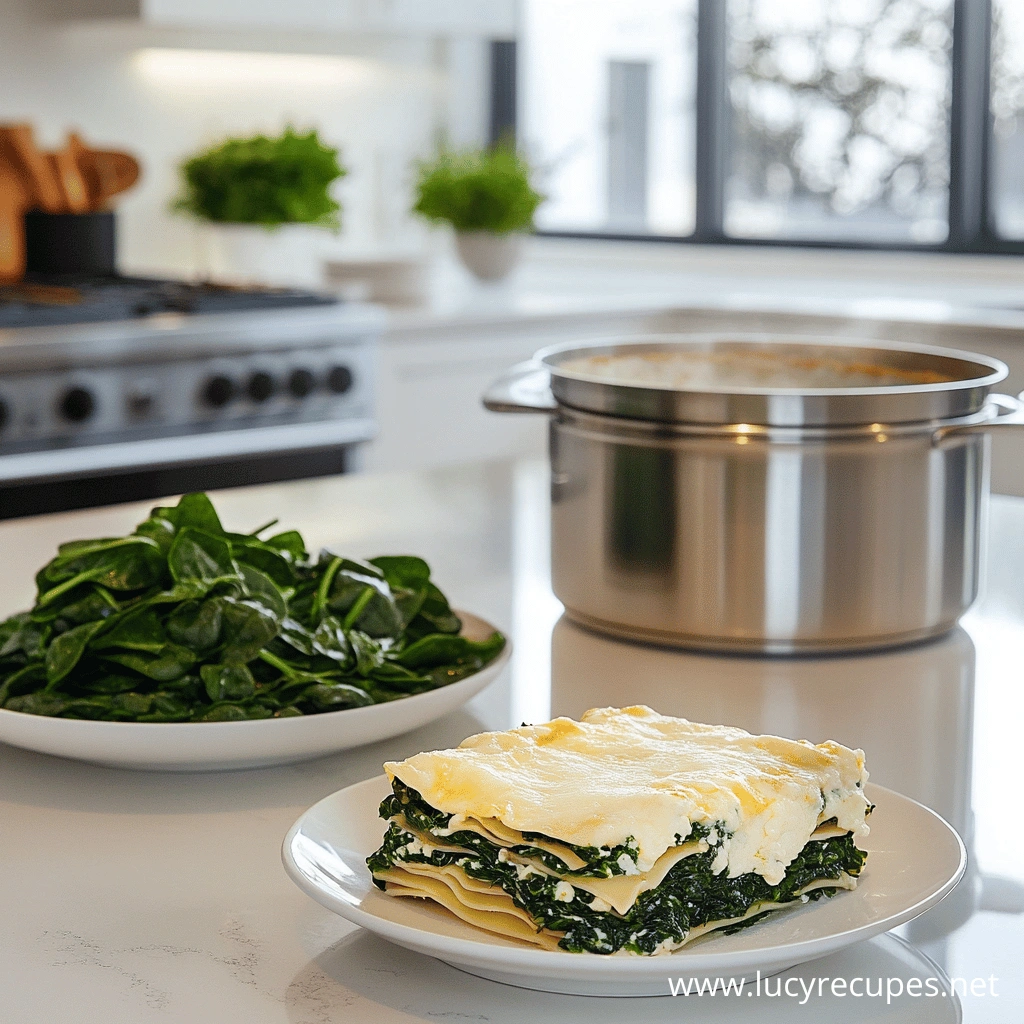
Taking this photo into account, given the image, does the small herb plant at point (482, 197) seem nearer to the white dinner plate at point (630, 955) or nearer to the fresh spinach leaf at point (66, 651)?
the fresh spinach leaf at point (66, 651)

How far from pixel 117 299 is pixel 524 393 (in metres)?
1.69

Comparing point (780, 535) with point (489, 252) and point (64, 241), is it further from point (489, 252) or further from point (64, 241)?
point (489, 252)

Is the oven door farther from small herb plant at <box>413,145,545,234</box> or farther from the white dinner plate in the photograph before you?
the white dinner plate

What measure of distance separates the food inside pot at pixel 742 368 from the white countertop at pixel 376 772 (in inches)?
7.0

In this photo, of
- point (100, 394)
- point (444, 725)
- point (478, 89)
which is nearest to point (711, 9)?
point (478, 89)

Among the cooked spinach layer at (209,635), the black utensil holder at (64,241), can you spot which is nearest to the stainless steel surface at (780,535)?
the cooked spinach layer at (209,635)

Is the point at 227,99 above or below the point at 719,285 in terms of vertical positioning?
above

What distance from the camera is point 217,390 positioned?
2.62 meters

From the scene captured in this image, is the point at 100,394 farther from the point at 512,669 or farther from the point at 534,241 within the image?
the point at 534,241

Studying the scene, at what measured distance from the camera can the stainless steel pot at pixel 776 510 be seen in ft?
3.12

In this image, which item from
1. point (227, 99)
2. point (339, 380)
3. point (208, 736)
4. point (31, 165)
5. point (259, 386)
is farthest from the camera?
point (227, 99)

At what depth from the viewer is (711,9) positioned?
376 centimetres

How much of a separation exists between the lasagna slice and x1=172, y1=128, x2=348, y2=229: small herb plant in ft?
9.69

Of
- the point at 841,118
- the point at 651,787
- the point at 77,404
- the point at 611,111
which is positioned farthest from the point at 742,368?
the point at 611,111
